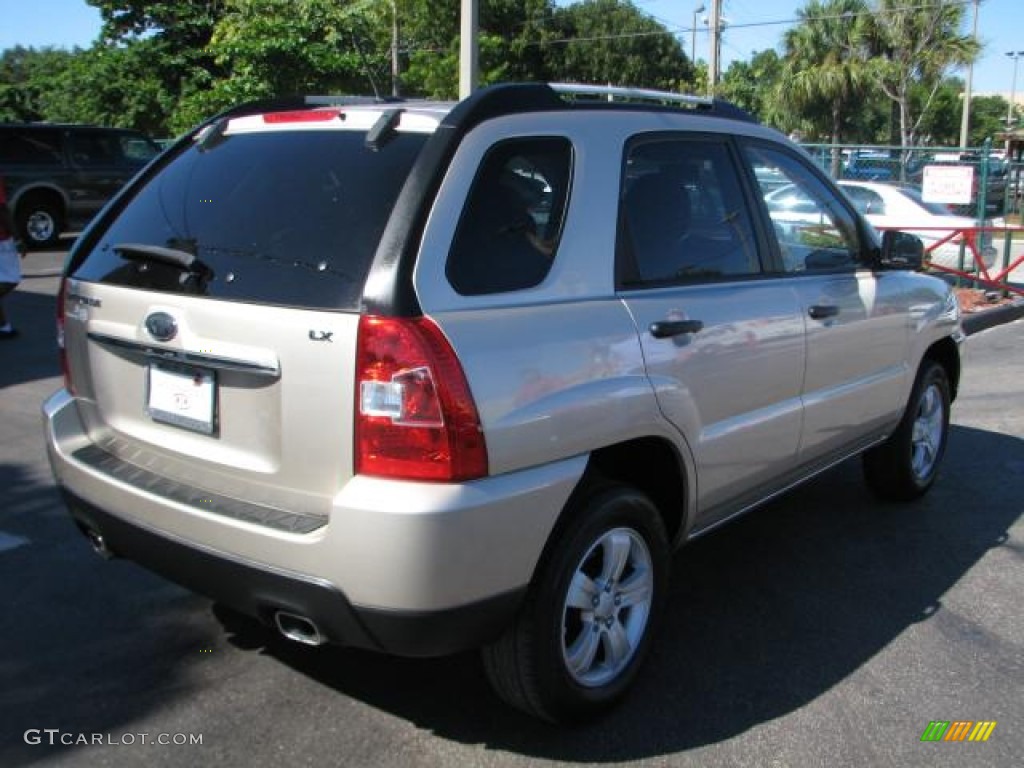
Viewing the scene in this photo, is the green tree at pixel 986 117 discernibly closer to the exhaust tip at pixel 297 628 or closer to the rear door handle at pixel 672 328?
the rear door handle at pixel 672 328

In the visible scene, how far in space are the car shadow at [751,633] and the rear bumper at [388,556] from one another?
25.2 inches

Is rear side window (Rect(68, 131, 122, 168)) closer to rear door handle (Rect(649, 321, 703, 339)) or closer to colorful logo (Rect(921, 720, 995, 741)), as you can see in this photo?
rear door handle (Rect(649, 321, 703, 339))

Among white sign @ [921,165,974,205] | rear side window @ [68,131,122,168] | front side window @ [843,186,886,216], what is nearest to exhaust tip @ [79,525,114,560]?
front side window @ [843,186,886,216]

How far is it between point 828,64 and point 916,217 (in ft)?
68.9

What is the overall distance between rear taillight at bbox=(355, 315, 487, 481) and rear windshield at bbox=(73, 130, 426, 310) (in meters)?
0.16

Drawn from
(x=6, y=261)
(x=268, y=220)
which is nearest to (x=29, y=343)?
(x=6, y=261)

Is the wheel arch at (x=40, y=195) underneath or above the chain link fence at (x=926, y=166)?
underneath

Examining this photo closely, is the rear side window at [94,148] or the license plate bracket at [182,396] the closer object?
the license plate bracket at [182,396]

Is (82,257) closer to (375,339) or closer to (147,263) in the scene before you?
(147,263)

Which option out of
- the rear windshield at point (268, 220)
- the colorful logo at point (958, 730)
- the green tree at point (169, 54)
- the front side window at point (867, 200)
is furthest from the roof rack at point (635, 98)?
the green tree at point (169, 54)

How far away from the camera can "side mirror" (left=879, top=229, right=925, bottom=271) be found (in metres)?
4.67

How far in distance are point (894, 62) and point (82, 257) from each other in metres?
33.1

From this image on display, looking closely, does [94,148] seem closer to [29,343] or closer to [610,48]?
[29,343]

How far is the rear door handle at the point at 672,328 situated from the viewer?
10.3ft
